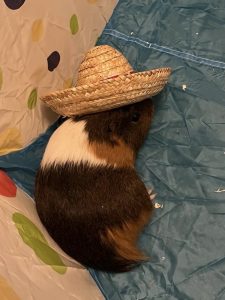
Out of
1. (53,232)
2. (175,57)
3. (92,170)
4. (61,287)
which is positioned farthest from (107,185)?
(175,57)

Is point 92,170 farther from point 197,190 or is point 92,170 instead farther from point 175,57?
point 175,57

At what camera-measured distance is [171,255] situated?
1359 millimetres

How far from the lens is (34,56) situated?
140 centimetres

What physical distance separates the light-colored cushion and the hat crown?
14 cm

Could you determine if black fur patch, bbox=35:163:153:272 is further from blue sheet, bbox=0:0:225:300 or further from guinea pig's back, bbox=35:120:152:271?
blue sheet, bbox=0:0:225:300

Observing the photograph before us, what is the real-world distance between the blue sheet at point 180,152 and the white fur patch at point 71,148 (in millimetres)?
130

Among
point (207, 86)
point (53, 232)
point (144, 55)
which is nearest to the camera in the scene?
point (53, 232)

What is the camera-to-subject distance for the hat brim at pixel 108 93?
1267 mm

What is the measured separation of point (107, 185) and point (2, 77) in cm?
42

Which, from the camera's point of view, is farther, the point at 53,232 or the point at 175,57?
the point at 175,57

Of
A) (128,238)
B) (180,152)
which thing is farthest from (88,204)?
(180,152)

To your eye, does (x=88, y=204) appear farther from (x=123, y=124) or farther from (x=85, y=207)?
(x=123, y=124)

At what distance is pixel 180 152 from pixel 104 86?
37 cm

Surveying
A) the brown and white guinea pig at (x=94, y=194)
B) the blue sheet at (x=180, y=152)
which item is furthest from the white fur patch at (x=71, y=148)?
the blue sheet at (x=180, y=152)
